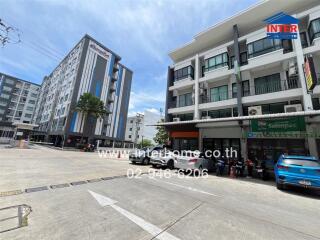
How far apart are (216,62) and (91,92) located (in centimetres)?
3351

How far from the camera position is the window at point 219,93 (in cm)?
1783

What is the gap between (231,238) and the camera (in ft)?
10.9

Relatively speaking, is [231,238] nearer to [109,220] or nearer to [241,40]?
[109,220]

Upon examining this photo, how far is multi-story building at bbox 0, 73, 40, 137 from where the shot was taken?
63.3 m

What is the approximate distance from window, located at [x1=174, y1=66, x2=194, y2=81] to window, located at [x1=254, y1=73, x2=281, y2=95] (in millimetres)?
7757

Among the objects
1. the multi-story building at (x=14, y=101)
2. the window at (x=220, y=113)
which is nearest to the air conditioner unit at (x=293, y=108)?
the window at (x=220, y=113)

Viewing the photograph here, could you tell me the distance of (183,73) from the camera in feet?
70.8

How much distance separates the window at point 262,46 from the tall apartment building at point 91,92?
117 ft

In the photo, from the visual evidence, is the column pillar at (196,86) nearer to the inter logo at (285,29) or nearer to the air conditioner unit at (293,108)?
the inter logo at (285,29)

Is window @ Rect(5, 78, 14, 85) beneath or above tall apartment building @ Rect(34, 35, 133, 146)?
above

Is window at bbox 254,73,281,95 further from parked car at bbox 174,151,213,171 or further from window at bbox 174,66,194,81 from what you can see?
parked car at bbox 174,151,213,171

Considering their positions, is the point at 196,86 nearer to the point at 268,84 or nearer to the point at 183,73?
the point at 183,73

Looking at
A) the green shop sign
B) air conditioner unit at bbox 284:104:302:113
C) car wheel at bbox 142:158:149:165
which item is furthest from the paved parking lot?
air conditioner unit at bbox 284:104:302:113

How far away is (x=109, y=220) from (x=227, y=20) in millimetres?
20423
